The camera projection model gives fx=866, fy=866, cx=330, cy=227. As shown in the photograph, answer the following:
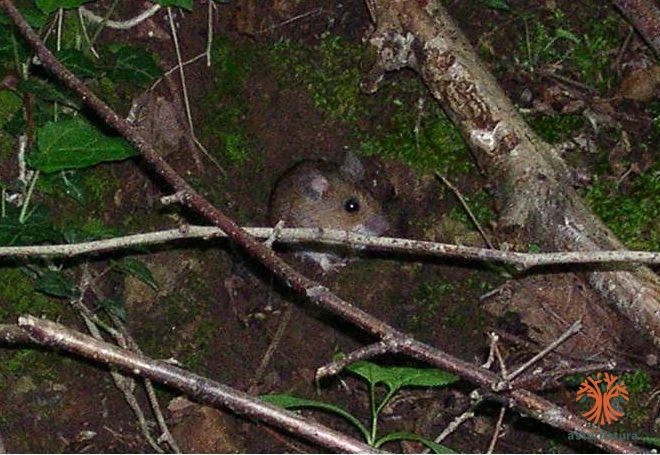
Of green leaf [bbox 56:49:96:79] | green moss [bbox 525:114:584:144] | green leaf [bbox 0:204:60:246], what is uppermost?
green leaf [bbox 56:49:96:79]

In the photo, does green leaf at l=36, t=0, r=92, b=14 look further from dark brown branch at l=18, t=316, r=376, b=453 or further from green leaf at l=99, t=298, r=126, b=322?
dark brown branch at l=18, t=316, r=376, b=453

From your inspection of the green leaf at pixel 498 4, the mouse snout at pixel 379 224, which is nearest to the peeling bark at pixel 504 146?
the green leaf at pixel 498 4

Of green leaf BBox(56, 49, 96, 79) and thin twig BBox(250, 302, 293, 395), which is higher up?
green leaf BBox(56, 49, 96, 79)

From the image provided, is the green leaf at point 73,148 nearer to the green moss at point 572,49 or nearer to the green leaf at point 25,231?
the green leaf at point 25,231

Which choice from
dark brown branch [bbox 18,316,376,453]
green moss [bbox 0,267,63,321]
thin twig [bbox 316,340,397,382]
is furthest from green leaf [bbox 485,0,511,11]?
dark brown branch [bbox 18,316,376,453]

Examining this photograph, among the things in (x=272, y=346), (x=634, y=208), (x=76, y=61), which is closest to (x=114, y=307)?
(x=272, y=346)

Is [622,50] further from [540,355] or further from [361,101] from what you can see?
[540,355]

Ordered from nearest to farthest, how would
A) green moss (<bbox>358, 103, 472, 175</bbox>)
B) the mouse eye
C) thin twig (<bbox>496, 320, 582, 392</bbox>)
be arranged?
thin twig (<bbox>496, 320, 582, 392</bbox>)
green moss (<bbox>358, 103, 472, 175</bbox>)
the mouse eye
